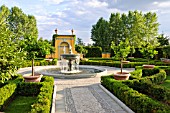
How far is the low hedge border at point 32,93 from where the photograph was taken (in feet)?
18.5

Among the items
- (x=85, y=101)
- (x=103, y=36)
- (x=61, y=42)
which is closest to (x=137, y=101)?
(x=85, y=101)

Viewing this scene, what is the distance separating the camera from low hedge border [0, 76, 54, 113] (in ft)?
18.5

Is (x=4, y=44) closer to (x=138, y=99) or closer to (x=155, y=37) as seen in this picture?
(x=138, y=99)

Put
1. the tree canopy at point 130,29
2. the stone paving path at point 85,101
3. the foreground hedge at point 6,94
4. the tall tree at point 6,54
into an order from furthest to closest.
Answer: the tree canopy at point 130,29
the foreground hedge at point 6,94
the stone paving path at point 85,101
the tall tree at point 6,54

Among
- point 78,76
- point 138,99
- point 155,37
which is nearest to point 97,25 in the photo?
point 155,37

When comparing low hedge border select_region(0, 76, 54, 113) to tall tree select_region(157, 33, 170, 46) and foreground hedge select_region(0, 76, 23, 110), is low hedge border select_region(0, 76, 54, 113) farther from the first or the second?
tall tree select_region(157, 33, 170, 46)

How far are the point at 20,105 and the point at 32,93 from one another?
1.79 metres

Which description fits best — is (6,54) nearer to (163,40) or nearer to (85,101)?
(85,101)

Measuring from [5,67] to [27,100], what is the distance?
7.15 ft

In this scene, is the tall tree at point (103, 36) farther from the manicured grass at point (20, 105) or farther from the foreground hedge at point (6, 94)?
the foreground hedge at point (6, 94)

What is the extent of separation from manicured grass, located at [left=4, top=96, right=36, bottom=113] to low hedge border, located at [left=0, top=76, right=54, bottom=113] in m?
0.23

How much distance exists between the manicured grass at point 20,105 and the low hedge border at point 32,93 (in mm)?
225

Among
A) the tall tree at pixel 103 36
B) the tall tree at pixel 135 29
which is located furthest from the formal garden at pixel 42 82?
the tall tree at pixel 103 36

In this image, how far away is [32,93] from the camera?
9492 millimetres
